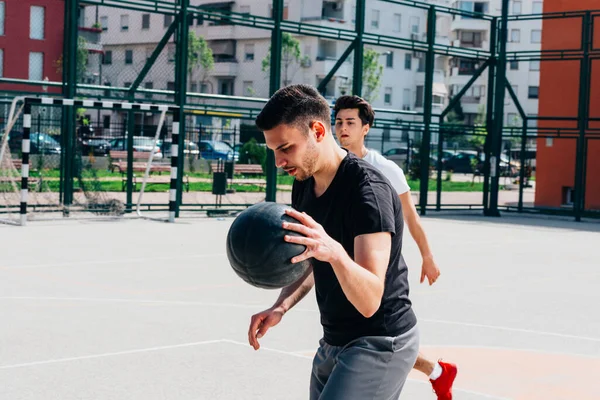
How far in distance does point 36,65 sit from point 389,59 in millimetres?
54461

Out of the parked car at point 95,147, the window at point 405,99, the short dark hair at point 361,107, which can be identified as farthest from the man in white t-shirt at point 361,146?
the window at point 405,99

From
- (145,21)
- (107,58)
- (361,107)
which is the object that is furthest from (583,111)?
(361,107)

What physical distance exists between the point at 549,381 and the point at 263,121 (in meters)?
4.09

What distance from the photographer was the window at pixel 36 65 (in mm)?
21047

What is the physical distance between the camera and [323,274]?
3.80 metres

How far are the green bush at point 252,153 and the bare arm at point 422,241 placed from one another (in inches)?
707

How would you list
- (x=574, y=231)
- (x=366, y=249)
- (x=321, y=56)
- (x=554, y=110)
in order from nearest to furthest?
(x=366, y=249) < (x=574, y=231) < (x=554, y=110) < (x=321, y=56)

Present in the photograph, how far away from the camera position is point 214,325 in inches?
338

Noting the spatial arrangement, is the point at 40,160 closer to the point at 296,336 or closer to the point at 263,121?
the point at 296,336

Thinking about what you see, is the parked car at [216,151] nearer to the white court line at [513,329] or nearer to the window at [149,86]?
the window at [149,86]

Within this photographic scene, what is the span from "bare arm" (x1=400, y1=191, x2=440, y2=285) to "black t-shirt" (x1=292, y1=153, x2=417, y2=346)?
8.76ft

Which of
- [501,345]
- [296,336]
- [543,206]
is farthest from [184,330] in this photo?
[543,206]

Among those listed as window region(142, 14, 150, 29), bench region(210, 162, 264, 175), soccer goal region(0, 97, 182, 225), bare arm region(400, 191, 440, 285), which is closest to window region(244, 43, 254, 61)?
bench region(210, 162, 264, 175)

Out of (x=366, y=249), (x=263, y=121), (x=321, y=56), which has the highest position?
(x=321, y=56)
